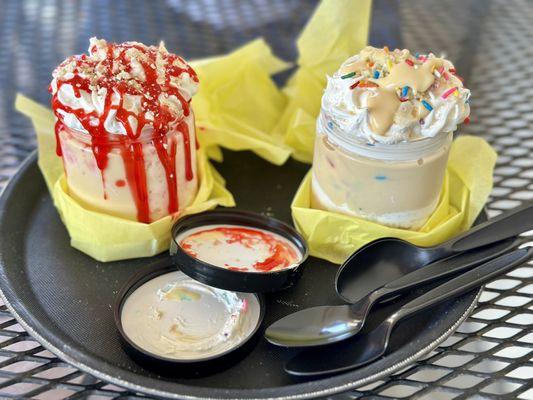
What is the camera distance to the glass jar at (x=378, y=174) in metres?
1.30

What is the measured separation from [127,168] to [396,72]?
57 centimetres

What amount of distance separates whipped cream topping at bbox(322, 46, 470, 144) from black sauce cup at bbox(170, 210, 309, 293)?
25cm

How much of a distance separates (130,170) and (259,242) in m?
0.30

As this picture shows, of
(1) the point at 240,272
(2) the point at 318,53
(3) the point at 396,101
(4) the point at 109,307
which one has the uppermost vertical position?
(3) the point at 396,101

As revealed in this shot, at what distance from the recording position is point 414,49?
2.20 m

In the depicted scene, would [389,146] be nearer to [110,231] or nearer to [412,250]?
[412,250]

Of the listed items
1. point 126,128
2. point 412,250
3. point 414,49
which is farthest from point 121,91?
point 414,49

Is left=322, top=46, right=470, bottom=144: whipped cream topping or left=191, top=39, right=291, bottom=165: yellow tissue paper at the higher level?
left=322, top=46, right=470, bottom=144: whipped cream topping

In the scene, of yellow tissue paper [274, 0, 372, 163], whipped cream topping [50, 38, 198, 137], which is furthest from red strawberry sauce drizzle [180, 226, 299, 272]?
yellow tissue paper [274, 0, 372, 163]

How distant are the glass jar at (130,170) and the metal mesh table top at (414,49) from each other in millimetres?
300

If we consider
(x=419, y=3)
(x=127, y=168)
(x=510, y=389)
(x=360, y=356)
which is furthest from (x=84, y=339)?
(x=419, y=3)

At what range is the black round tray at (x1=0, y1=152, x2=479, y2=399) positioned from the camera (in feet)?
3.55

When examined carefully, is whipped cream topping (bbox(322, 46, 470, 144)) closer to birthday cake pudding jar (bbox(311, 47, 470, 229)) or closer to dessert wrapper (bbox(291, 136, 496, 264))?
birthday cake pudding jar (bbox(311, 47, 470, 229))

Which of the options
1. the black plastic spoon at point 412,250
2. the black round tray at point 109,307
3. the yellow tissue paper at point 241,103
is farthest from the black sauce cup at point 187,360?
the yellow tissue paper at point 241,103
